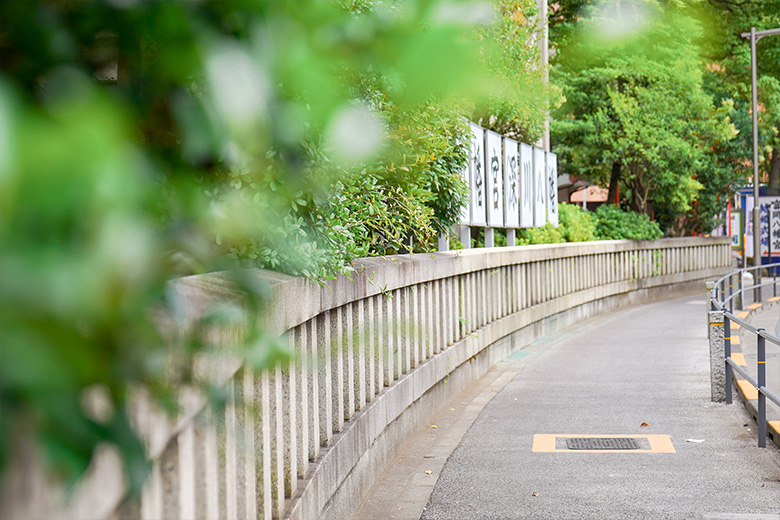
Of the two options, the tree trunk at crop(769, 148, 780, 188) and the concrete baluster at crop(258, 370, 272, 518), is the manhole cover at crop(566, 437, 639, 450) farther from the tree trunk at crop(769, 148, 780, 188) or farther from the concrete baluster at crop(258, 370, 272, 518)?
the tree trunk at crop(769, 148, 780, 188)

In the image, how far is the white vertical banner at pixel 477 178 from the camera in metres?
11.7

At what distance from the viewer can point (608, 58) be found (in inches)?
1051

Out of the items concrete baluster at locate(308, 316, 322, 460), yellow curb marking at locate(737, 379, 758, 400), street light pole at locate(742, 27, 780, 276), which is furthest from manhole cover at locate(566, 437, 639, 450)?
street light pole at locate(742, 27, 780, 276)

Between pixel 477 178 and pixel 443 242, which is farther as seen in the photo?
pixel 477 178

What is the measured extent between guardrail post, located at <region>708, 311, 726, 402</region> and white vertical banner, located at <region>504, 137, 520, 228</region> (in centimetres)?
479

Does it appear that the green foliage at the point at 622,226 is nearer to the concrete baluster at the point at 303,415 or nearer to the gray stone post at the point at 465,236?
the gray stone post at the point at 465,236

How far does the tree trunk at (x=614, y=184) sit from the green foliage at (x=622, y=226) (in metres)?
2.13

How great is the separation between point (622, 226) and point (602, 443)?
1774 centimetres

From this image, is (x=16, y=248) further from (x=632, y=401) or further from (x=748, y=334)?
(x=748, y=334)

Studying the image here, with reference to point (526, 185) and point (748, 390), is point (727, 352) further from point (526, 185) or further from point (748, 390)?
point (526, 185)

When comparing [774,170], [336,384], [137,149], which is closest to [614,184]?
[774,170]

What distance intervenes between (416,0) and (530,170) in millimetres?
15493

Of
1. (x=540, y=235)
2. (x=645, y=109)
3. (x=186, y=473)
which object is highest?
(x=645, y=109)

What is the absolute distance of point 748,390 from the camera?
930cm
